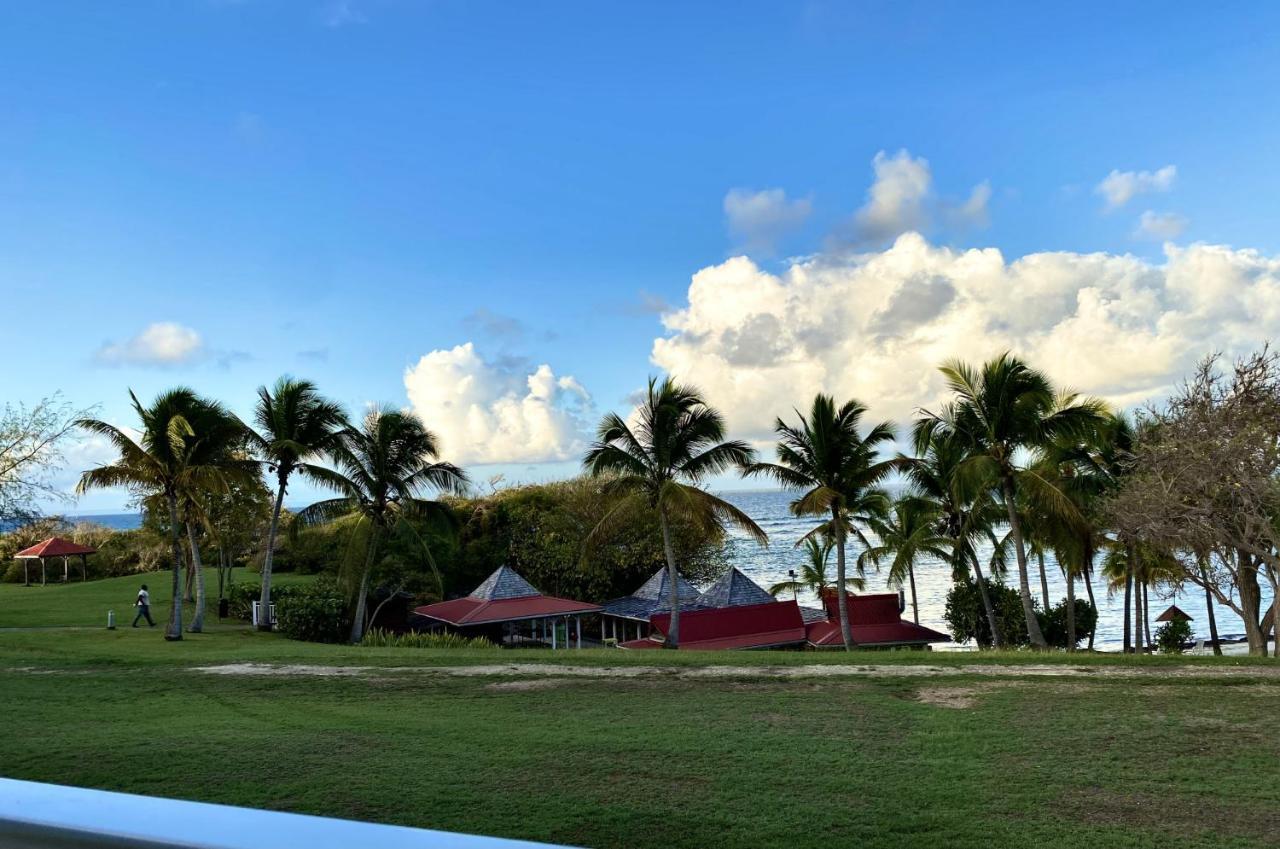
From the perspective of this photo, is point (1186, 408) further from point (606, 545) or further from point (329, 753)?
point (606, 545)

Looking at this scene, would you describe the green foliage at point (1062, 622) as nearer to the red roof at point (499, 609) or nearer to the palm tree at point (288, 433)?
the red roof at point (499, 609)

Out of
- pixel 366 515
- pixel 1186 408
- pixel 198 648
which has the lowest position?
pixel 198 648

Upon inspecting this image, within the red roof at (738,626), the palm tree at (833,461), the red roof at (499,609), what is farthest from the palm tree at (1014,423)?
the red roof at (499,609)

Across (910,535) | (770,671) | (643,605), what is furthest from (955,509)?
(770,671)

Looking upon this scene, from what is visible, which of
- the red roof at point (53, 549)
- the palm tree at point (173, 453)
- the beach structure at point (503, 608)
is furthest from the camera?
the red roof at point (53, 549)

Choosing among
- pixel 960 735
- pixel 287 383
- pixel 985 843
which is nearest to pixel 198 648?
pixel 287 383

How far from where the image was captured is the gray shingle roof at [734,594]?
1142 inches

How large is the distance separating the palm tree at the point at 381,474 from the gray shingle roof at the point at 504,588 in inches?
108

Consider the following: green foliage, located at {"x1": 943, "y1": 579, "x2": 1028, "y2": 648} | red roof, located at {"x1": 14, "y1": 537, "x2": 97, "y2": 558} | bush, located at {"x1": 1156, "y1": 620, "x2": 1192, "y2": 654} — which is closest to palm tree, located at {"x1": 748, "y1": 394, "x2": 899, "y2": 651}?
green foliage, located at {"x1": 943, "y1": 579, "x2": 1028, "y2": 648}

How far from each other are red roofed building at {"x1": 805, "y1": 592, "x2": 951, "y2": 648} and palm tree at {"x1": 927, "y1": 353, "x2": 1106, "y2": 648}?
654 centimetres

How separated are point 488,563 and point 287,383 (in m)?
15.4

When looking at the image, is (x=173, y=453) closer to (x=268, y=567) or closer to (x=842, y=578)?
(x=268, y=567)

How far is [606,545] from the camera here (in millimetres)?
37031

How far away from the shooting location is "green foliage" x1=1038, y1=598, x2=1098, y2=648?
31.5 metres
